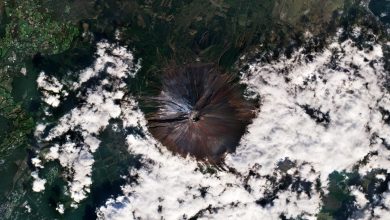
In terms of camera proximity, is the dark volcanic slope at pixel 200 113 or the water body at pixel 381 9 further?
the water body at pixel 381 9

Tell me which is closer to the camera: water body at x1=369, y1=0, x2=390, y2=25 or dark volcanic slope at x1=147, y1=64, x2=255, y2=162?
dark volcanic slope at x1=147, y1=64, x2=255, y2=162

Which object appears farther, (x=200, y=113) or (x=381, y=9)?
(x=381, y=9)

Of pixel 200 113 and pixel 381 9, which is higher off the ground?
pixel 381 9

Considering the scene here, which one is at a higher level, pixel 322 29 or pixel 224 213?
pixel 322 29

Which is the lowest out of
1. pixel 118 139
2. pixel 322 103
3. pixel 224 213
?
pixel 224 213

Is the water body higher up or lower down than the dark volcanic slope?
→ higher up

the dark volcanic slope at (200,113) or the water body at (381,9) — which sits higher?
the water body at (381,9)

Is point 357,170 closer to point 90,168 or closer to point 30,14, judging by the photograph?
point 90,168

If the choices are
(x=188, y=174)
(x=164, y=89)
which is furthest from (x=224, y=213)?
(x=164, y=89)
